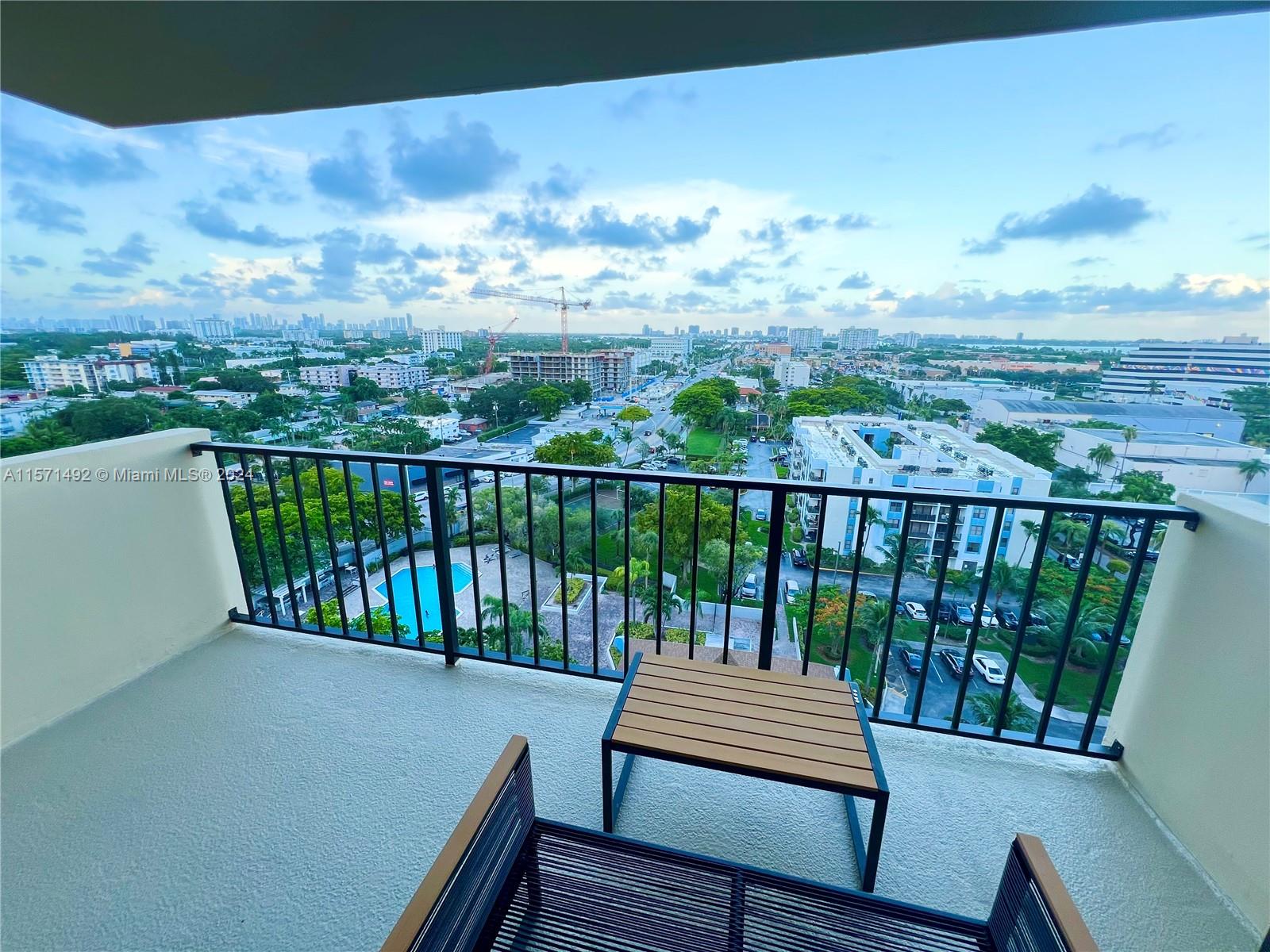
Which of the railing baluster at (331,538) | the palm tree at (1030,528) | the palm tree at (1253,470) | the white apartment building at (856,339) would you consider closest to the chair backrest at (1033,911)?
the palm tree at (1030,528)

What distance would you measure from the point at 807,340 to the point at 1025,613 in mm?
5584

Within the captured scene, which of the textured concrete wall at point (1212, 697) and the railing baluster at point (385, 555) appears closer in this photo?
the textured concrete wall at point (1212, 697)

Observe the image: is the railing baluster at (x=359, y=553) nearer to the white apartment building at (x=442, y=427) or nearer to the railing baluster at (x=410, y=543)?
the railing baluster at (x=410, y=543)

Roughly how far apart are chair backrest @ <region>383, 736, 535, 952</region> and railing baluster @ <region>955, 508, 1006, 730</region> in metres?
1.71

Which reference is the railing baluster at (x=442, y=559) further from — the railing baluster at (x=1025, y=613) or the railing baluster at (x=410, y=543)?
the railing baluster at (x=1025, y=613)

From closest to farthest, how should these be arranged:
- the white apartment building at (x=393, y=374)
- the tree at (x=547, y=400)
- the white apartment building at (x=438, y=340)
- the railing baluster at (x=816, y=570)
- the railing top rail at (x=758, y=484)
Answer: the railing top rail at (x=758, y=484) < the railing baluster at (x=816, y=570) < the white apartment building at (x=393, y=374) < the tree at (x=547, y=400) < the white apartment building at (x=438, y=340)

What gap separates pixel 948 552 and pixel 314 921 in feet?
7.94

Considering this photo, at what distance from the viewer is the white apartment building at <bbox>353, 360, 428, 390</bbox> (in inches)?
153

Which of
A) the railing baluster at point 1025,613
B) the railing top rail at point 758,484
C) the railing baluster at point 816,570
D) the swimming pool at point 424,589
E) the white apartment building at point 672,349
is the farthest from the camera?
the white apartment building at point 672,349

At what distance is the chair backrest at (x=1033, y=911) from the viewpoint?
76 centimetres

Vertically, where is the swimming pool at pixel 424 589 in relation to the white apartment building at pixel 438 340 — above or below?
below

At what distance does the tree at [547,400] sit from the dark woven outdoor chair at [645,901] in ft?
12.5

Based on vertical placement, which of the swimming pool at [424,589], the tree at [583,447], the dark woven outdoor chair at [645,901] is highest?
the tree at [583,447]

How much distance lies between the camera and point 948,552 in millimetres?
1804
